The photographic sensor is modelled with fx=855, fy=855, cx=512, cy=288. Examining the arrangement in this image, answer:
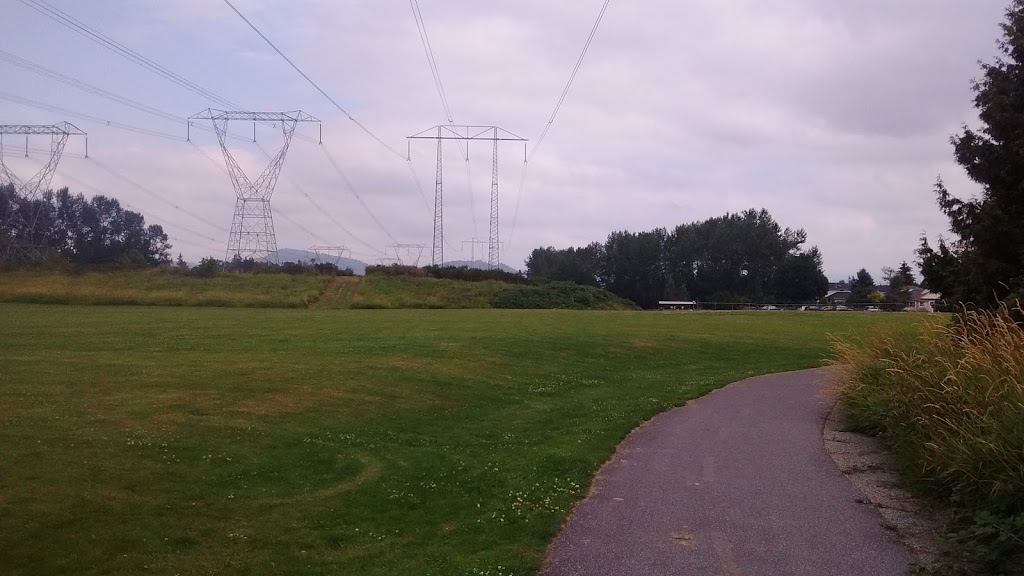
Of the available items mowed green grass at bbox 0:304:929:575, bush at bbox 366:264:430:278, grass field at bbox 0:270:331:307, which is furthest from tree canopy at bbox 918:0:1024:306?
bush at bbox 366:264:430:278

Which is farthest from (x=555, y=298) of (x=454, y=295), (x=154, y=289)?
(x=154, y=289)

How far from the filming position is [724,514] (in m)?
9.01

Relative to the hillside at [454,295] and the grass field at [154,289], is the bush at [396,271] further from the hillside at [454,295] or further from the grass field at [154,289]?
the grass field at [154,289]

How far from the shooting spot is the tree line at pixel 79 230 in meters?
78.2

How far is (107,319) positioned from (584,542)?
113ft

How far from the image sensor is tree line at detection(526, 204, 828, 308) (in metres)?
103

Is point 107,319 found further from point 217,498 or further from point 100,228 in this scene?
point 100,228

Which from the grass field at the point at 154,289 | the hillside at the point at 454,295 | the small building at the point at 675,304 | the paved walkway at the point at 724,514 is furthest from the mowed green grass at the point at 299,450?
the small building at the point at 675,304

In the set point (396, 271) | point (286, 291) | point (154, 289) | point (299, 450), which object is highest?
point (396, 271)

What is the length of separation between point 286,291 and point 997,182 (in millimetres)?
55779

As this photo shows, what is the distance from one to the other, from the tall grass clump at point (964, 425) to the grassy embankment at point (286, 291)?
2001 inches

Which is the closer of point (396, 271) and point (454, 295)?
point (454, 295)

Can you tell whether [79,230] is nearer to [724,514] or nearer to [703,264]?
[703,264]

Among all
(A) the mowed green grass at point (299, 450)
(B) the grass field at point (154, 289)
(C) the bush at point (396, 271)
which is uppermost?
(C) the bush at point (396, 271)
